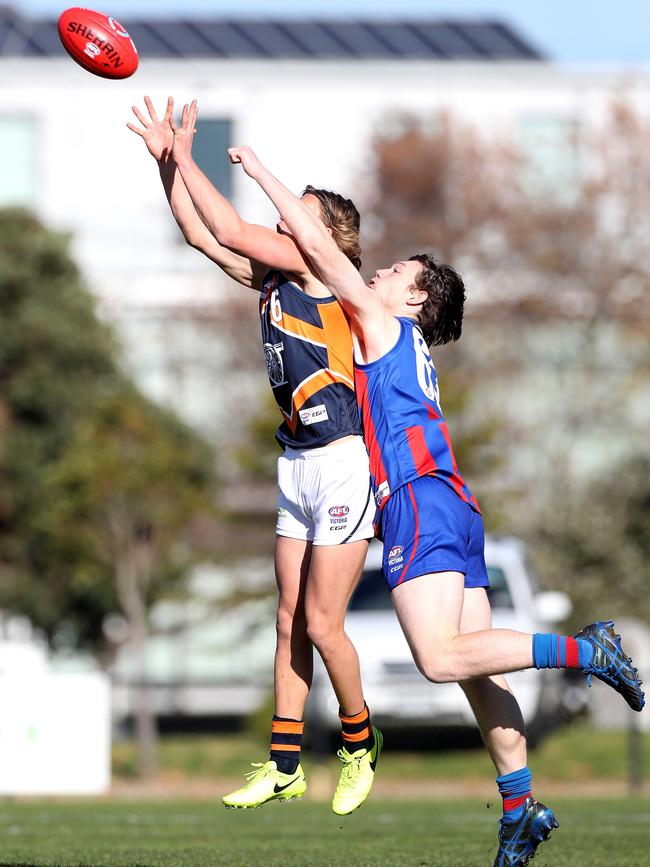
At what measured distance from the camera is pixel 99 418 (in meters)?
20.6

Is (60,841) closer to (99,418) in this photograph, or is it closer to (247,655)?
(99,418)

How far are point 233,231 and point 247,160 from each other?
311 mm

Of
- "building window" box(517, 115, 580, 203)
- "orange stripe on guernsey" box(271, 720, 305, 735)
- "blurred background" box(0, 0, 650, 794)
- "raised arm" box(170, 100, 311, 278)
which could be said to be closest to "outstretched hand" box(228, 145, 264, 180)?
"raised arm" box(170, 100, 311, 278)

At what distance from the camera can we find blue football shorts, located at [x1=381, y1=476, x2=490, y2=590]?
19.1 ft

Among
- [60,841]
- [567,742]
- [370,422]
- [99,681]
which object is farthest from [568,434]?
[370,422]

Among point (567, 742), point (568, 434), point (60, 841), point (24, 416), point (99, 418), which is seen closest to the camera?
point (60, 841)

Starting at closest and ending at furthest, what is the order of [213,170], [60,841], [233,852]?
[233,852], [60,841], [213,170]

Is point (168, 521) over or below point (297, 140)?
below

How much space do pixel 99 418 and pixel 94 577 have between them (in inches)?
86.3

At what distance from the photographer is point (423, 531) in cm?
585

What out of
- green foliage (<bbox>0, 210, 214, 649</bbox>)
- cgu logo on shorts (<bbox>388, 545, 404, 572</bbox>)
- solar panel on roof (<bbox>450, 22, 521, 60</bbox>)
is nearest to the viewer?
cgu logo on shorts (<bbox>388, 545, 404, 572</bbox>)

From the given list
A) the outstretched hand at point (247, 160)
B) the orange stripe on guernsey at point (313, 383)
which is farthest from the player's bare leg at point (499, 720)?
the outstretched hand at point (247, 160)

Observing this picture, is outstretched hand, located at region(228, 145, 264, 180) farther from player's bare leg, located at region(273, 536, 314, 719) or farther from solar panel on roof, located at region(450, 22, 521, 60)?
solar panel on roof, located at region(450, 22, 521, 60)

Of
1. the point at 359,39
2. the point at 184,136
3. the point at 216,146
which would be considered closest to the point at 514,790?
the point at 184,136
